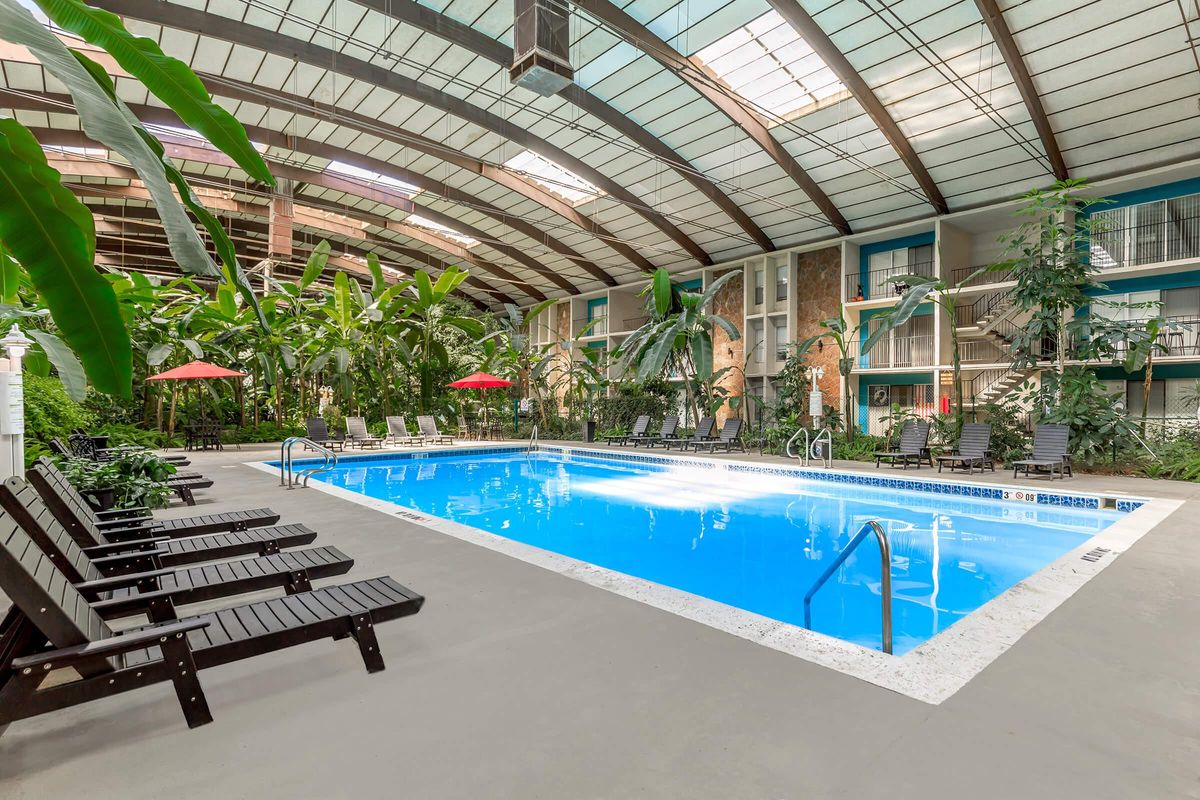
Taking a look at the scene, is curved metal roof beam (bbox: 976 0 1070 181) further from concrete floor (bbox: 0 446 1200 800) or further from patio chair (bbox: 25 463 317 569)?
patio chair (bbox: 25 463 317 569)

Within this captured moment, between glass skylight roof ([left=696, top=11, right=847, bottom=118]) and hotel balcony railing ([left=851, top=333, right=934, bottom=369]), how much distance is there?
667 cm

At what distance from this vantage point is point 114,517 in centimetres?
436

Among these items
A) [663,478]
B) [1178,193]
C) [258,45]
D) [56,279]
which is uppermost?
[258,45]

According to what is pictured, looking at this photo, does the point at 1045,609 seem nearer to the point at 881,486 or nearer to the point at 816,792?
the point at 816,792

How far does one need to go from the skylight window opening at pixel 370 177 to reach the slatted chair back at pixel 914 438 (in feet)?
46.3

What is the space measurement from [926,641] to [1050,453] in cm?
898

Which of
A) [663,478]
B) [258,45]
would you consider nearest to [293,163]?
[258,45]

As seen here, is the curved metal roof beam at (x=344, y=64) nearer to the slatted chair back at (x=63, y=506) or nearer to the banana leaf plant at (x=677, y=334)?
the banana leaf plant at (x=677, y=334)

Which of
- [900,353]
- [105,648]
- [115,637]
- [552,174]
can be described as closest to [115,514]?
[115,637]

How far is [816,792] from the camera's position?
178 centimetres

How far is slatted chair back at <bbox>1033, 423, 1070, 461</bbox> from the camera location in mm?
9922

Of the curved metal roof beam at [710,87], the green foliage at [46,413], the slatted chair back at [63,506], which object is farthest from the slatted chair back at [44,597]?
the curved metal roof beam at [710,87]

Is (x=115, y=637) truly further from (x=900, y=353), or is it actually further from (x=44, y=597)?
(x=900, y=353)

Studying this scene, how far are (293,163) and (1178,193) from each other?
21167 millimetres
